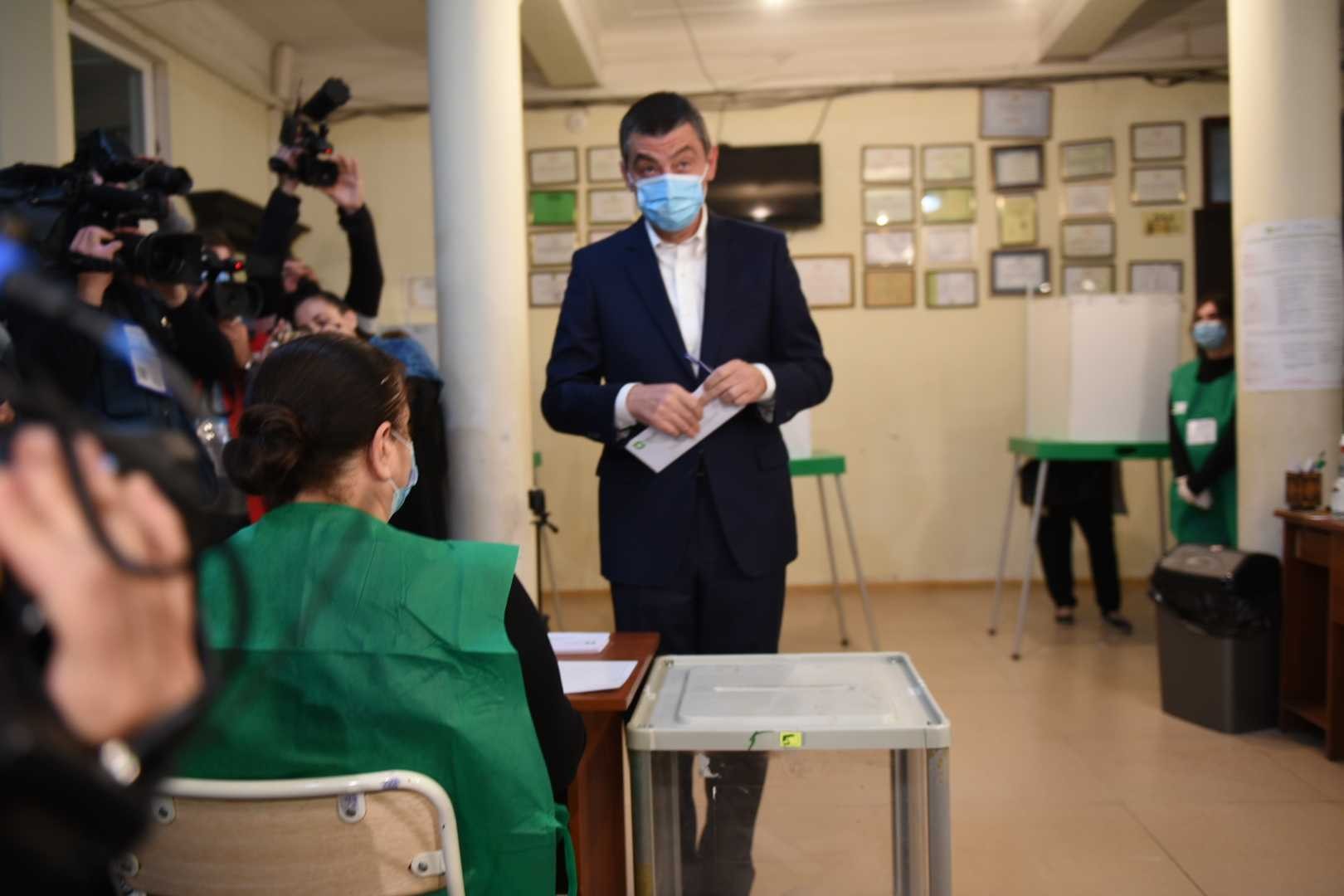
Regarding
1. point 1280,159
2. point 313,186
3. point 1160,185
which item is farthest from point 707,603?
point 1160,185

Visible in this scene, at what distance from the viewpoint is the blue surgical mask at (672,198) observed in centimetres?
178

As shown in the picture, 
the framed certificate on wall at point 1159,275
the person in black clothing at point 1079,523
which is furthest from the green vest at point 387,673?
the framed certificate on wall at point 1159,275

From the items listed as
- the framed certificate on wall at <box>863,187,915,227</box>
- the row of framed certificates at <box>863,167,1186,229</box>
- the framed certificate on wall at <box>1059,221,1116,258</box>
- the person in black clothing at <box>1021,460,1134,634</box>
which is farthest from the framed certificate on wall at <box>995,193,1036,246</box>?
the person in black clothing at <box>1021,460,1134,634</box>

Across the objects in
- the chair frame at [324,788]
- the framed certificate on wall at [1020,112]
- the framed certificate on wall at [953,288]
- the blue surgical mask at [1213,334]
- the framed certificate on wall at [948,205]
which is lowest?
the chair frame at [324,788]

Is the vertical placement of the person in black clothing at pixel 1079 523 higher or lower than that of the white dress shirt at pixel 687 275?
lower

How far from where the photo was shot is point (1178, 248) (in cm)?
505

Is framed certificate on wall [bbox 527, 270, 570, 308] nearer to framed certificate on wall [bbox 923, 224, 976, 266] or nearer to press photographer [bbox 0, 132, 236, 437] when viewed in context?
framed certificate on wall [bbox 923, 224, 976, 266]

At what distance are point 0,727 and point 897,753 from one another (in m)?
1.16

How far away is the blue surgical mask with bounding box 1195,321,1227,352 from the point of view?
3525 mm

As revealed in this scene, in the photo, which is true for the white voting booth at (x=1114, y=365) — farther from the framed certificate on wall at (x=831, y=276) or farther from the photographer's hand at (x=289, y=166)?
the photographer's hand at (x=289, y=166)

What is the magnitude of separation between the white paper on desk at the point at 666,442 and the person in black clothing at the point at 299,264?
4.24 feet

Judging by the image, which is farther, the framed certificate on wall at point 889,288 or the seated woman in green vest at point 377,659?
the framed certificate on wall at point 889,288

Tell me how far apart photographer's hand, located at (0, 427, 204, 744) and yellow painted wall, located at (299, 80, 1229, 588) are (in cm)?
489

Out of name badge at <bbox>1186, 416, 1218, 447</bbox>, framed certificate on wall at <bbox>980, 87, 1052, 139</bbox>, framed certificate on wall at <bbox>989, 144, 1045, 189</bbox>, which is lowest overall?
name badge at <bbox>1186, 416, 1218, 447</bbox>
